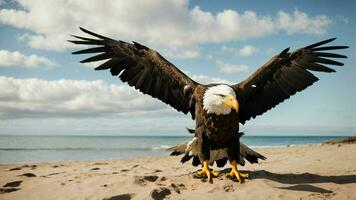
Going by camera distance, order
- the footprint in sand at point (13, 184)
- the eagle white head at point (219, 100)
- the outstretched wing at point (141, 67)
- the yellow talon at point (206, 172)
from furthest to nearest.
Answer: the outstretched wing at point (141, 67) → the footprint in sand at point (13, 184) → the yellow talon at point (206, 172) → the eagle white head at point (219, 100)

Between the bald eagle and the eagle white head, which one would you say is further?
the bald eagle

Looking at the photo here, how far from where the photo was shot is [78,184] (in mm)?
5570

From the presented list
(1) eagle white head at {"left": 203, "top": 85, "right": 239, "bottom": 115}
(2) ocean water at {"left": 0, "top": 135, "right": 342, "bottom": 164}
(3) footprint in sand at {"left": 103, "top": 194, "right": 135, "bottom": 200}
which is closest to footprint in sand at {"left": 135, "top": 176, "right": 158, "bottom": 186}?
(3) footprint in sand at {"left": 103, "top": 194, "right": 135, "bottom": 200}

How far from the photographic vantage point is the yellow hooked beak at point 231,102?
4845mm

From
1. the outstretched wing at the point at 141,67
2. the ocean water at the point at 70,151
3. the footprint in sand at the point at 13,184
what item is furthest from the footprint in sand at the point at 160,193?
the ocean water at the point at 70,151

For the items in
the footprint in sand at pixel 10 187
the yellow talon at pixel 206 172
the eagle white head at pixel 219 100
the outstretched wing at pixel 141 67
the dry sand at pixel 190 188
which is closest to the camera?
the dry sand at pixel 190 188

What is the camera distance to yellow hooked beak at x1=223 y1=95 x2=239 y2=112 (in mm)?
4845

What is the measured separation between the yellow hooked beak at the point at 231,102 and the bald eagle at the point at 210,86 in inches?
8.5

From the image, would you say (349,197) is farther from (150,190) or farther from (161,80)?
(161,80)

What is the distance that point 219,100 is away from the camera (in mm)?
5023

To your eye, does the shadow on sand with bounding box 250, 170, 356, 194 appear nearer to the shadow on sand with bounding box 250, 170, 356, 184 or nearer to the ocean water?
the shadow on sand with bounding box 250, 170, 356, 184

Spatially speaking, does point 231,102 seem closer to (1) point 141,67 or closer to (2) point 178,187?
(2) point 178,187

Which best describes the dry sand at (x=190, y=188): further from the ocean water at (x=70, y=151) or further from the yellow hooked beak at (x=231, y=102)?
the ocean water at (x=70, y=151)

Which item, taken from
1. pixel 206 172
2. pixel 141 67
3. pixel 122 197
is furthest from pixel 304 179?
pixel 141 67
